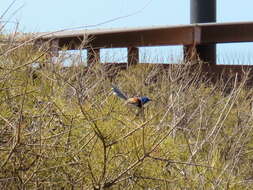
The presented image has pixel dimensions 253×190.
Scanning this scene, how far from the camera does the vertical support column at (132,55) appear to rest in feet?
29.1

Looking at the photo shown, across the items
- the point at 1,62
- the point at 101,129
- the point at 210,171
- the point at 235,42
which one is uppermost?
the point at 235,42

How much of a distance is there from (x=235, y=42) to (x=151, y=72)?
7.38 feet

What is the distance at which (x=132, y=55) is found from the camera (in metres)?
8.86

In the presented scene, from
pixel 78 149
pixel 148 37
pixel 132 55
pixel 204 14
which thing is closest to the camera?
pixel 78 149

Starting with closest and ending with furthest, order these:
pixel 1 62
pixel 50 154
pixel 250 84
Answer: pixel 50 154
pixel 1 62
pixel 250 84

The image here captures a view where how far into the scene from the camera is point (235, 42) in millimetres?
9438

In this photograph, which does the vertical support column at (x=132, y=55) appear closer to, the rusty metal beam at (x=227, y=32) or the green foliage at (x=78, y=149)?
the rusty metal beam at (x=227, y=32)

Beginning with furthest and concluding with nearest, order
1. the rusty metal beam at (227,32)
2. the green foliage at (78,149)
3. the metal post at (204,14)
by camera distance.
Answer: the metal post at (204,14) < the rusty metal beam at (227,32) < the green foliage at (78,149)

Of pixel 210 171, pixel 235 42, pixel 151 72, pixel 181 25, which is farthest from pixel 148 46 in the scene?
pixel 210 171

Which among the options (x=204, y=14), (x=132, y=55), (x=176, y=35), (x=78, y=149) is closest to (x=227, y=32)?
(x=176, y=35)

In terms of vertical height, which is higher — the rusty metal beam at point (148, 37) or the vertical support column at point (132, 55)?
the rusty metal beam at point (148, 37)

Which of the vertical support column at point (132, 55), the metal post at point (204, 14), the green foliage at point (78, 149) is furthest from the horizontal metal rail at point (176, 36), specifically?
the green foliage at point (78, 149)

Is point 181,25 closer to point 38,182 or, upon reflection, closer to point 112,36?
point 112,36

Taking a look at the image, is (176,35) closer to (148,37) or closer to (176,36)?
(176,36)
